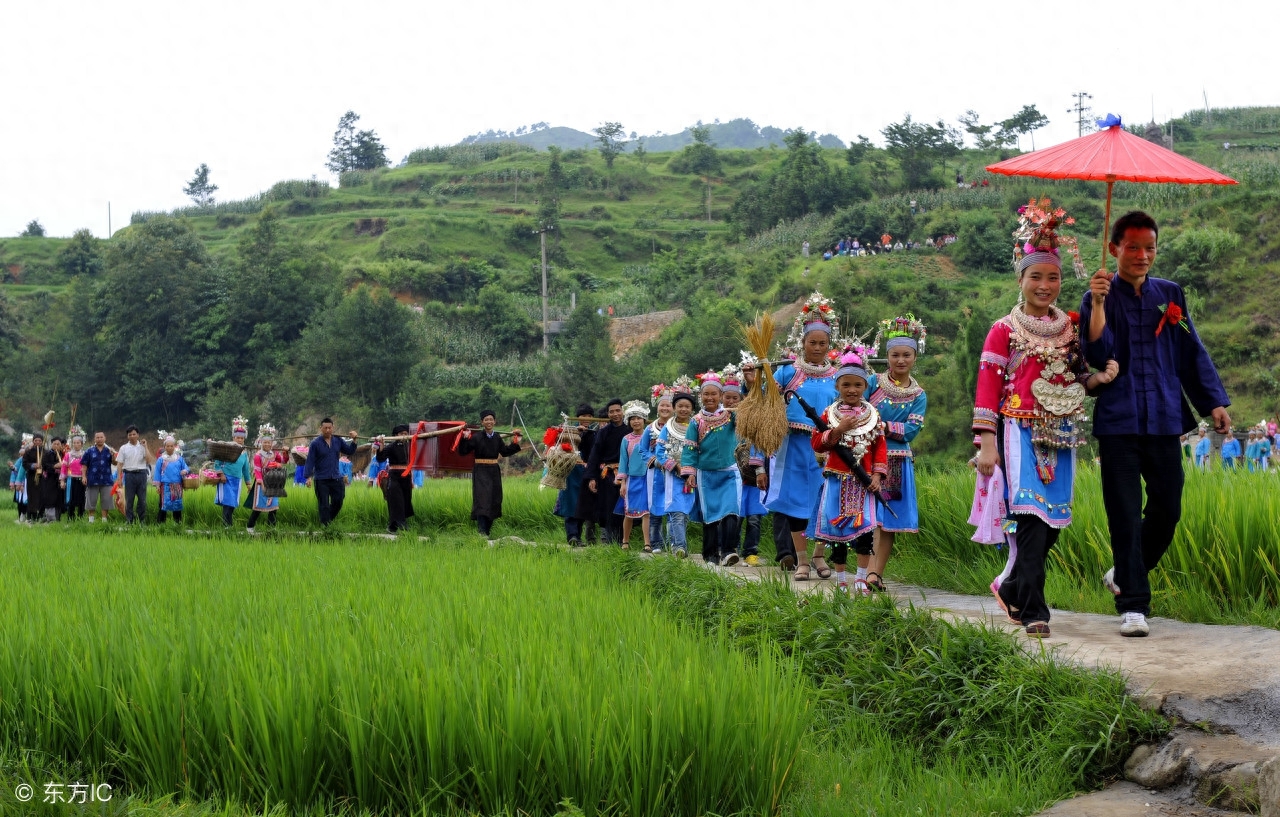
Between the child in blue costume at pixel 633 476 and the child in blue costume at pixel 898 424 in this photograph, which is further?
the child in blue costume at pixel 633 476

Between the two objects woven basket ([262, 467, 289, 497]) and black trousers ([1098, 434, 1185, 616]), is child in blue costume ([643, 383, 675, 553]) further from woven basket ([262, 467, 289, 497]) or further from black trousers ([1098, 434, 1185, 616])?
woven basket ([262, 467, 289, 497])

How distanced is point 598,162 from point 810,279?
5502cm

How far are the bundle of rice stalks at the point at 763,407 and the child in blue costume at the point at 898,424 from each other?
899 millimetres

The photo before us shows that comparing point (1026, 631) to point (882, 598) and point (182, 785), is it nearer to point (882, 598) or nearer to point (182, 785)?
point (882, 598)

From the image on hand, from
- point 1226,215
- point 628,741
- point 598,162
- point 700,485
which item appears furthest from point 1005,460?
point 598,162

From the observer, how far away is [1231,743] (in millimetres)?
4125

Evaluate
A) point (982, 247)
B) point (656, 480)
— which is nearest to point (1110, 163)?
point (656, 480)

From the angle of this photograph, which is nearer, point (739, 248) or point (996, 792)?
point (996, 792)

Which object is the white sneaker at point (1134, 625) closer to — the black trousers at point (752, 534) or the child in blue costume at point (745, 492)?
the child in blue costume at point (745, 492)

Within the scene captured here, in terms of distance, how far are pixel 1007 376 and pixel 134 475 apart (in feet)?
50.2

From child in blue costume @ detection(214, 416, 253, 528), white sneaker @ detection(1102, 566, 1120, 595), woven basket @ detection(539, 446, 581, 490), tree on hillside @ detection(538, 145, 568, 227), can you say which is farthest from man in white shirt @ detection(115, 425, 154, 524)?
tree on hillside @ detection(538, 145, 568, 227)

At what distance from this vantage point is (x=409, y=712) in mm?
3816

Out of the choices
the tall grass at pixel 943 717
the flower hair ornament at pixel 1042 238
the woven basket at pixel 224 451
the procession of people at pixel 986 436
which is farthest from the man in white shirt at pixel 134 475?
the flower hair ornament at pixel 1042 238

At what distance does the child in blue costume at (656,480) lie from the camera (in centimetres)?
1165
